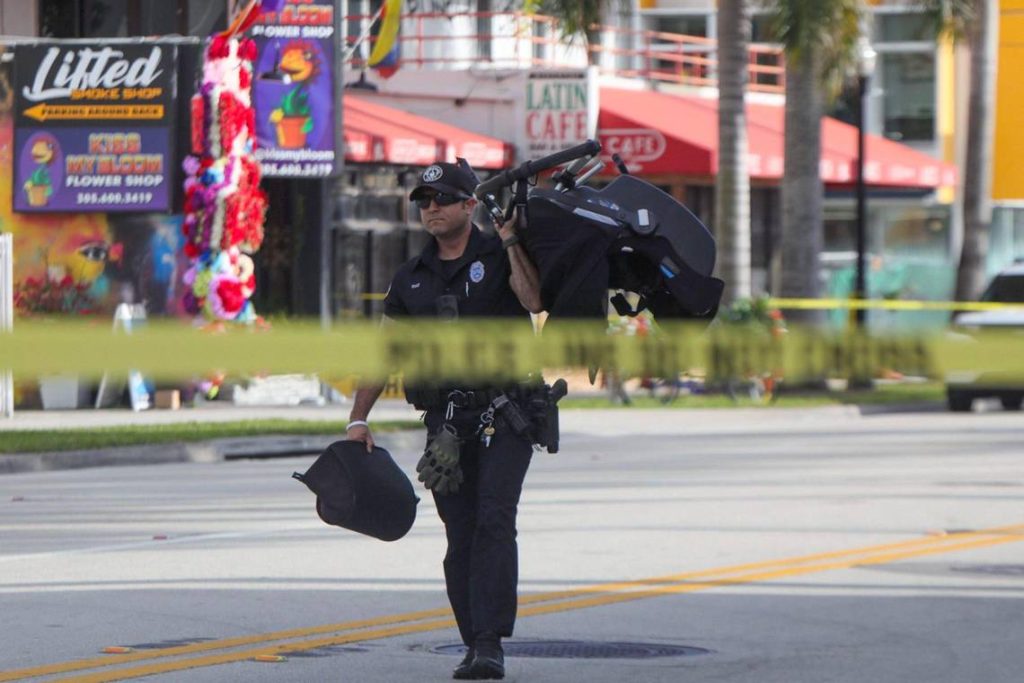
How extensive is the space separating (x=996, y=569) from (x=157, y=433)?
36.8 ft

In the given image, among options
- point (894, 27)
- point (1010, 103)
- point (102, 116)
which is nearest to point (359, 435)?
point (102, 116)

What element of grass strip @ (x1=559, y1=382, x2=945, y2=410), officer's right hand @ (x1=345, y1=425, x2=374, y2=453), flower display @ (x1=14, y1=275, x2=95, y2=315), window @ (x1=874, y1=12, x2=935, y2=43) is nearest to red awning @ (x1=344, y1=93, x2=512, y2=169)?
grass strip @ (x1=559, y1=382, x2=945, y2=410)

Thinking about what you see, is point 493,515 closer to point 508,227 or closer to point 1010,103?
point 508,227

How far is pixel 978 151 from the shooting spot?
35375 mm

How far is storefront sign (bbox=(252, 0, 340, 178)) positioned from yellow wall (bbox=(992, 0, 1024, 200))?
2005cm

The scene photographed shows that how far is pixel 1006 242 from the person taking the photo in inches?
1768

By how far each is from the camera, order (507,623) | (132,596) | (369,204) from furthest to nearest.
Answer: (369,204), (132,596), (507,623)

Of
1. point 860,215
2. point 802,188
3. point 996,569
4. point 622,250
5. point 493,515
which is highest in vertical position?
point 802,188

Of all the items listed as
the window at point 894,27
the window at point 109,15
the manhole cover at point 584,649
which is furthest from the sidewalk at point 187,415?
the window at point 894,27

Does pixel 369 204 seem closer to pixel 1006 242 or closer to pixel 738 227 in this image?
pixel 738 227

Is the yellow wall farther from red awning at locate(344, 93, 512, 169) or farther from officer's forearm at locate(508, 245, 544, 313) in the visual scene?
officer's forearm at locate(508, 245, 544, 313)

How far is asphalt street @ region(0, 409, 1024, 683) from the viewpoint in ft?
29.2

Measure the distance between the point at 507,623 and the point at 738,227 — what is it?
22.0 m

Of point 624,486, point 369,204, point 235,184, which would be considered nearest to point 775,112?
point 369,204
